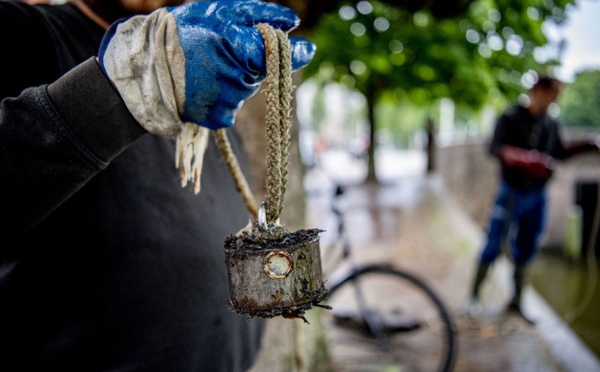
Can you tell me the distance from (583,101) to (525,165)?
7.17 ft

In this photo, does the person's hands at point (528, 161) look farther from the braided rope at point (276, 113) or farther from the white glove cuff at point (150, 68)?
the white glove cuff at point (150, 68)

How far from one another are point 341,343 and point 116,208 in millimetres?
3568

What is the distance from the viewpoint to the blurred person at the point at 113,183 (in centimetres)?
93

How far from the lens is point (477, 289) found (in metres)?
5.13

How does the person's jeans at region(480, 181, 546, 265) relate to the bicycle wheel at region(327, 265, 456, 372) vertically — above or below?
above

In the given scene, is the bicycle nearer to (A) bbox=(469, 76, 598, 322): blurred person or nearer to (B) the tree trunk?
(A) bbox=(469, 76, 598, 322): blurred person

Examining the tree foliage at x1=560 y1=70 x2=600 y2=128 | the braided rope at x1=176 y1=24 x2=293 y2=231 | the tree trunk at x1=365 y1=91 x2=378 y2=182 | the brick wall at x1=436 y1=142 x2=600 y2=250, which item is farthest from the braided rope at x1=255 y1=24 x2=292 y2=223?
the tree trunk at x1=365 y1=91 x2=378 y2=182

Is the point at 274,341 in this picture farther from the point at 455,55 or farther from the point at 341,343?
the point at 455,55

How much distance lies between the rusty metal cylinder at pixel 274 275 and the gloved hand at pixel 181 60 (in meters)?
0.32

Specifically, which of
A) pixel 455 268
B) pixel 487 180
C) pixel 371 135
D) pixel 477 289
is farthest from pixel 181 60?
pixel 371 135

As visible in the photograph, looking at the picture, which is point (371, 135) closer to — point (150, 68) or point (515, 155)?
point (515, 155)

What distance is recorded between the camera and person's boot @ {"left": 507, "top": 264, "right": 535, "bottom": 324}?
4.98m

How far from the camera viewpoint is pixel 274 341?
2.85 metres

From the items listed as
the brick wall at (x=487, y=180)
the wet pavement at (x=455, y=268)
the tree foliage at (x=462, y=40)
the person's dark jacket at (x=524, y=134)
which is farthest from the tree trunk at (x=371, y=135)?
the person's dark jacket at (x=524, y=134)
